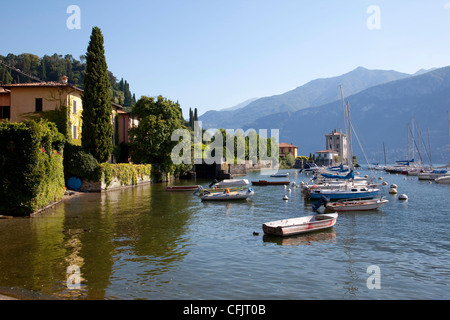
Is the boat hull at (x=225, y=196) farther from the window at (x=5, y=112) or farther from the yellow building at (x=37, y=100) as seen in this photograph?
the window at (x=5, y=112)

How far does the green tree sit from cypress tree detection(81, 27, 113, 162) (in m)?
19.8

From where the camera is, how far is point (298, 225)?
25.3 metres

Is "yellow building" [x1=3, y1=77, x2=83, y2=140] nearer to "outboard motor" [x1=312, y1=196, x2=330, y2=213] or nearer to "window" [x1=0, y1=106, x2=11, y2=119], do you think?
"window" [x1=0, y1=106, x2=11, y2=119]

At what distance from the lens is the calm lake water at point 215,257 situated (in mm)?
14805

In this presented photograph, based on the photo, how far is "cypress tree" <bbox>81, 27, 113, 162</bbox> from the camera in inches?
2014

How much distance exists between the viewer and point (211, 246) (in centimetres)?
2220

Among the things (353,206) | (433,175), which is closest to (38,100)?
(353,206)

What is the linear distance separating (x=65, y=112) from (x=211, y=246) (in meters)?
39.0

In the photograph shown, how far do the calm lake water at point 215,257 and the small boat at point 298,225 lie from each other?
0.54 meters

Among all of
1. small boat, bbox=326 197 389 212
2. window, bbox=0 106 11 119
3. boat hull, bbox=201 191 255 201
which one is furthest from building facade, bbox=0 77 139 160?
small boat, bbox=326 197 389 212

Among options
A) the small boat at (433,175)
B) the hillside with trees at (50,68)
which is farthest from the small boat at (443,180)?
the hillside with trees at (50,68)

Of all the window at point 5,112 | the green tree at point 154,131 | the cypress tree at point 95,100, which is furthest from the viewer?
the green tree at point 154,131

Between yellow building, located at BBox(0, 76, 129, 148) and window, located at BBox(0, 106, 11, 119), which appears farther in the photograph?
window, located at BBox(0, 106, 11, 119)
